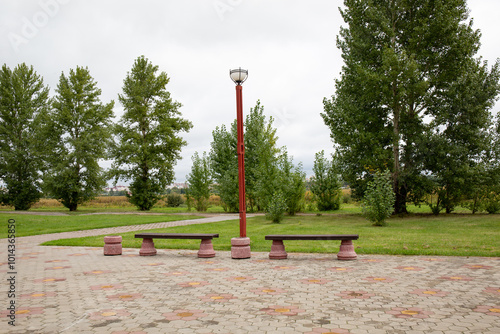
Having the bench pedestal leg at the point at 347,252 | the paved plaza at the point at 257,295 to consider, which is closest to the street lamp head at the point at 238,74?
the paved plaza at the point at 257,295

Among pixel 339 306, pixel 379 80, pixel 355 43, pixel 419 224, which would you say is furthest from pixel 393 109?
pixel 339 306

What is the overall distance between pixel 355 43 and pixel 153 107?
21.7m

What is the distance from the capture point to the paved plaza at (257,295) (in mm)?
4512

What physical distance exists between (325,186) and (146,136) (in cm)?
1752

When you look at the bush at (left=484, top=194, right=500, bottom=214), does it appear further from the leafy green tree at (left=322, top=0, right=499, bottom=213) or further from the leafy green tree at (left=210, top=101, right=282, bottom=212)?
the leafy green tree at (left=210, top=101, right=282, bottom=212)

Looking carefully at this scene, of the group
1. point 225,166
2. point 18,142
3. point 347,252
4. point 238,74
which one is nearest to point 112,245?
point 238,74

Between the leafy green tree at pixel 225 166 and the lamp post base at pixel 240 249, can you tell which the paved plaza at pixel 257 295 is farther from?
the leafy green tree at pixel 225 166

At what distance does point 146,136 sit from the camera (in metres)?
37.2

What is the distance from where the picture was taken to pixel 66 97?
37.1m

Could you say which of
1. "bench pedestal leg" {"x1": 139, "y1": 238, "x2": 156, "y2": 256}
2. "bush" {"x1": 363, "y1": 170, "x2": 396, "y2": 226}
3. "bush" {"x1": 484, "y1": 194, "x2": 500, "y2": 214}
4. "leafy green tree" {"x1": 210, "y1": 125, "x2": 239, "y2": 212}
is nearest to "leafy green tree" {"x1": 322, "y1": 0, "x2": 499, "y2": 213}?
"bush" {"x1": 484, "y1": 194, "x2": 500, "y2": 214}

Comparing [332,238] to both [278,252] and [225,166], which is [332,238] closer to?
[278,252]

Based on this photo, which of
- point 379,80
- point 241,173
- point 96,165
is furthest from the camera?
point 96,165

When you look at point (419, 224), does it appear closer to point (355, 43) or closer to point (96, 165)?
point (355, 43)

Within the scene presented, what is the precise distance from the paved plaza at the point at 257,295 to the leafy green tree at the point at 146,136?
27.6 m
